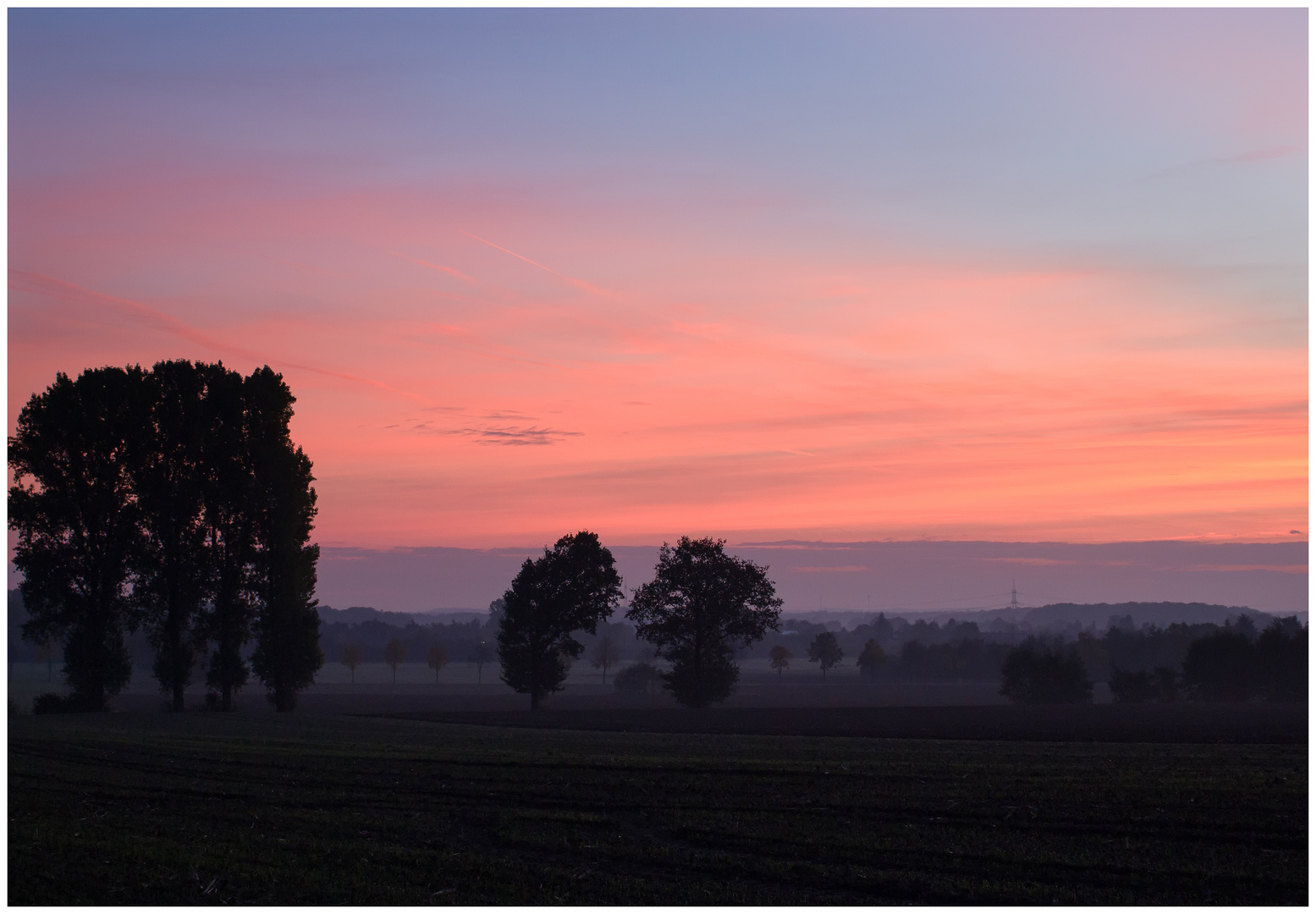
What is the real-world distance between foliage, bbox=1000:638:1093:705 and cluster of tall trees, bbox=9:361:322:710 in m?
76.6

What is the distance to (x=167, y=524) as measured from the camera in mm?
49406

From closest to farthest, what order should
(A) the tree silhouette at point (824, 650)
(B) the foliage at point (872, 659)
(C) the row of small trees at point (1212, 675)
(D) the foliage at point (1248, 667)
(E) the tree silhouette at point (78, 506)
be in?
(E) the tree silhouette at point (78, 506) → (D) the foliage at point (1248, 667) → (C) the row of small trees at point (1212, 675) → (A) the tree silhouette at point (824, 650) → (B) the foliage at point (872, 659)

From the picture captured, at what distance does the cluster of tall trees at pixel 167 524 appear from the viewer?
48031mm

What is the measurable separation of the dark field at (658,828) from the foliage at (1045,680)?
76.6 m

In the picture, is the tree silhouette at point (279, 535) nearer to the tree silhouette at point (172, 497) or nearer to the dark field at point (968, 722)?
the tree silhouette at point (172, 497)

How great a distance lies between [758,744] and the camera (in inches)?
1395

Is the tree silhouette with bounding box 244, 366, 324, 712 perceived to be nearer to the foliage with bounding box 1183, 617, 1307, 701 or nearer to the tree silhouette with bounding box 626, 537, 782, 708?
the tree silhouette with bounding box 626, 537, 782, 708

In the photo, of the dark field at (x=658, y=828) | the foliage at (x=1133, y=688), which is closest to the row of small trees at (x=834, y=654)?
the foliage at (x=1133, y=688)

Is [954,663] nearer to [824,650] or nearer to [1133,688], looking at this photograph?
[824,650]

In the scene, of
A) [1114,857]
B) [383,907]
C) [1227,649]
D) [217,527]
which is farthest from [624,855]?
[1227,649]

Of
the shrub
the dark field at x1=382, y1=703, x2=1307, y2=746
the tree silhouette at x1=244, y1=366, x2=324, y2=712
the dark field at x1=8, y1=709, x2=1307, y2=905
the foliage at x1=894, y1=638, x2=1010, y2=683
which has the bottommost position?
the foliage at x1=894, y1=638, x2=1010, y2=683

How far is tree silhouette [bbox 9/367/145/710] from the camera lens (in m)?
47.8

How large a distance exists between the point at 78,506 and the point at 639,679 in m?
107

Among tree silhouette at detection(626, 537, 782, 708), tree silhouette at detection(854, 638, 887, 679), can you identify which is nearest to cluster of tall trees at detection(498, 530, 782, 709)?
tree silhouette at detection(626, 537, 782, 708)
